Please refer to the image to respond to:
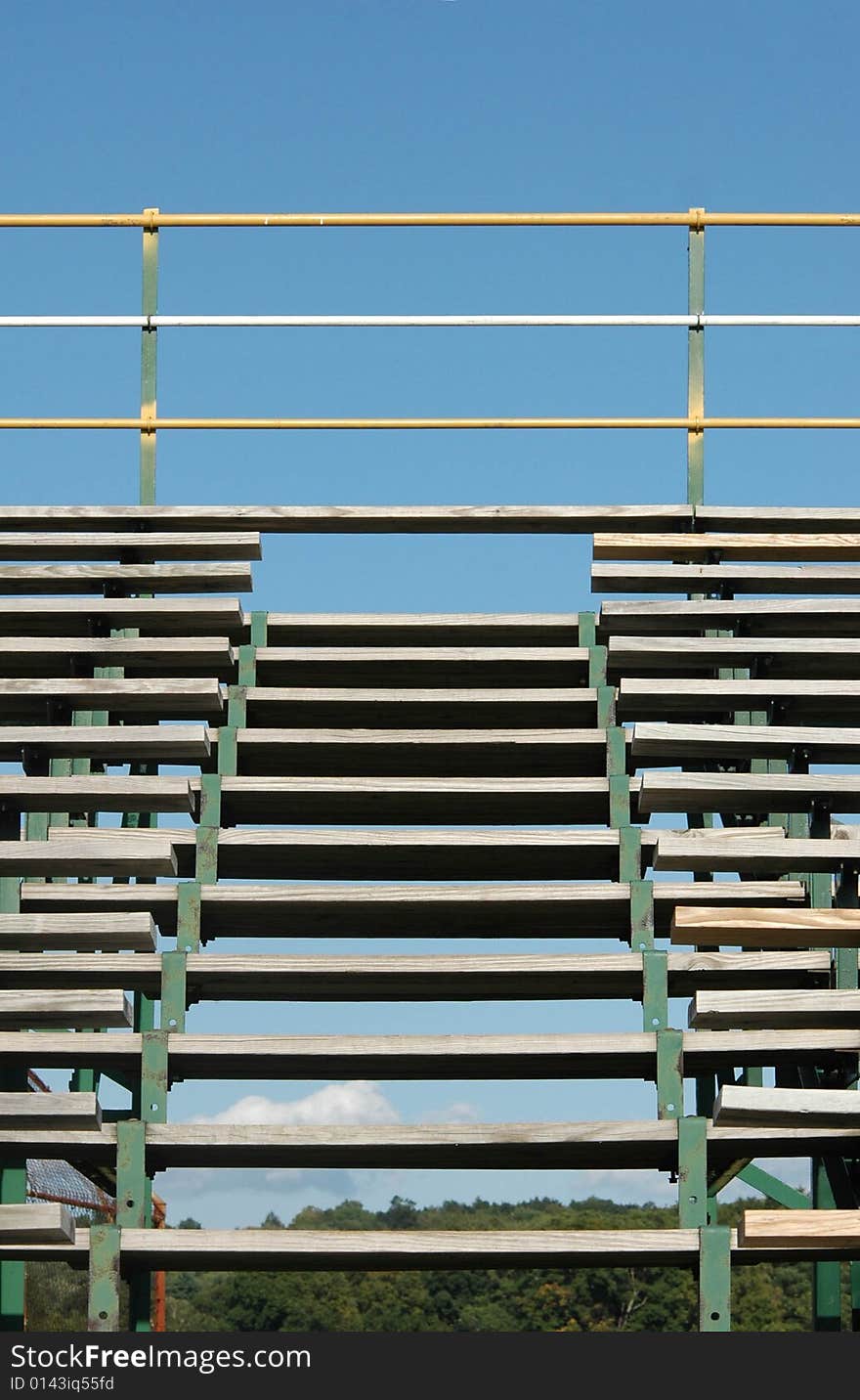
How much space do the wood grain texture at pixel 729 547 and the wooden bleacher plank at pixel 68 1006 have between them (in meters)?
3.30

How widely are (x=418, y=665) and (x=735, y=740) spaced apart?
1.44 m

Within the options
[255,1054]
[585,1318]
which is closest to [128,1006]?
[255,1054]

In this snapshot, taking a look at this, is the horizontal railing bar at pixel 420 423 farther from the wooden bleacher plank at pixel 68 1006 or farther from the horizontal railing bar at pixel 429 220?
the wooden bleacher plank at pixel 68 1006

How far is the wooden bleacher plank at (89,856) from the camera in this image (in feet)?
23.3

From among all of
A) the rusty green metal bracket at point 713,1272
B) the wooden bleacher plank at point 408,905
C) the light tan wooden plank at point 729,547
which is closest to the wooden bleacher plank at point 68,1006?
the wooden bleacher plank at point 408,905

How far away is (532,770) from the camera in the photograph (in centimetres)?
824

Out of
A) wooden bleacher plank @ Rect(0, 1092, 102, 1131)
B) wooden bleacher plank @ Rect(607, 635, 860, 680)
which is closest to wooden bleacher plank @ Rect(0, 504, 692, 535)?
wooden bleacher plank @ Rect(607, 635, 860, 680)

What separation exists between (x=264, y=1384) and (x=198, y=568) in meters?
4.16

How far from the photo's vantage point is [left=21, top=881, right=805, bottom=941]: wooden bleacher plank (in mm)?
6984

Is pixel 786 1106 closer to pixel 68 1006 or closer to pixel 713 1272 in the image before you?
pixel 713 1272

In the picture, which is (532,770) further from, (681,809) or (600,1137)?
(600,1137)

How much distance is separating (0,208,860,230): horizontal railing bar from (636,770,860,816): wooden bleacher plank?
3.08 m

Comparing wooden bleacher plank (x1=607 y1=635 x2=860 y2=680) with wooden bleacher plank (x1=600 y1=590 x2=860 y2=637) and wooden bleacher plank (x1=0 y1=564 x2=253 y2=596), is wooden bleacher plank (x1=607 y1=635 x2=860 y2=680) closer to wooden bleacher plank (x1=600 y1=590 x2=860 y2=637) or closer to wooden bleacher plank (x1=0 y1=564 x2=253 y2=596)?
wooden bleacher plank (x1=600 y1=590 x2=860 y2=637)

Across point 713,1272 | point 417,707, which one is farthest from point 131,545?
point 713,1272
